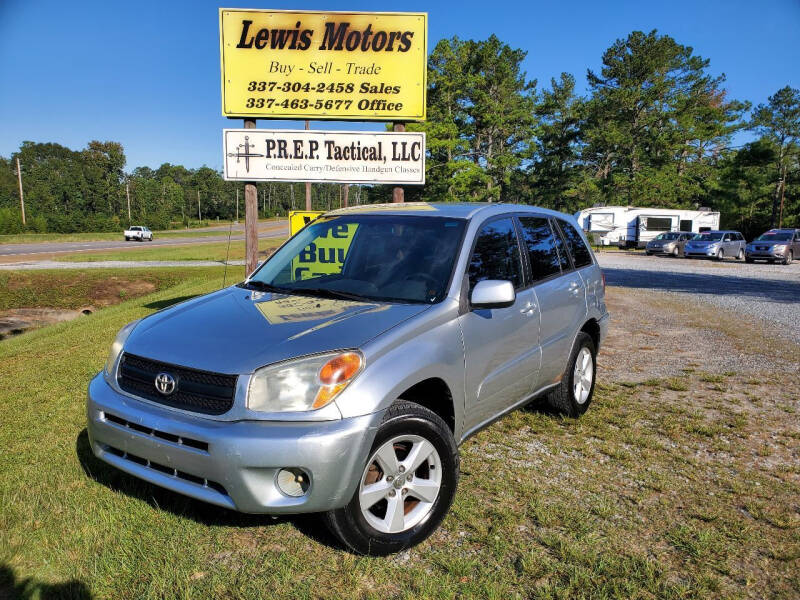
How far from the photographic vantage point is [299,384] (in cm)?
257

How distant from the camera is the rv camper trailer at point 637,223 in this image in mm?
42562

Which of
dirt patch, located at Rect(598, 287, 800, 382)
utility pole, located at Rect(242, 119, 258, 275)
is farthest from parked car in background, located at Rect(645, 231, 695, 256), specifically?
utility pole, located at Rect(242, 119, 258, 275)

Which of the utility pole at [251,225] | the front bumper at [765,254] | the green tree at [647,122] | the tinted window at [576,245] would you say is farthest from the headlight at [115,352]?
the green tree at [647,122]

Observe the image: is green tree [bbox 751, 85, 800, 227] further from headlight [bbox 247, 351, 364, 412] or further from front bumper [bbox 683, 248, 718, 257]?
headlight [bbox 247, 351, 364, 412]

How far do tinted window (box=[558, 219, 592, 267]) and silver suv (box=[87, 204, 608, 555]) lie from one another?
0.97m

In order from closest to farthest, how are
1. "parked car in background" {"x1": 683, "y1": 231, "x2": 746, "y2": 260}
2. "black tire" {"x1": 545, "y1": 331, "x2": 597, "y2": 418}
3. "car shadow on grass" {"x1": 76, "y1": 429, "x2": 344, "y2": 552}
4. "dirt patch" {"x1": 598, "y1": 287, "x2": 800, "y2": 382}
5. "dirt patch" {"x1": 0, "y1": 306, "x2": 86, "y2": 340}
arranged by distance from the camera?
"car shadow on grass" {"x1": 76, "y1": 429, "x2": 344, "y2": 552} < "black tire" {"x1": 545, "y1": 331, "x2": 597, "y2": 418} < "dirt patch" {"x1": 598, "y1": 287, "x2": 800, "y2": 382} < "dirt patch" {"x1": 0, "y1": 306, "x2": 86, "y2": 340} < "parked car in background" {"x1": 683, "y1": 231, "x2": 746, "y2": 260}

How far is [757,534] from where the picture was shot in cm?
308

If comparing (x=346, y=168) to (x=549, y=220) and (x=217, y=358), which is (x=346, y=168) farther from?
(x=217, y=358)

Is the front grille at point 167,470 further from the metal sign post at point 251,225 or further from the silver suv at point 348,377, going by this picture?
→ the metal sign post at point 251,225

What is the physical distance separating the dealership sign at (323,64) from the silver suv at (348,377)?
15.2 ft

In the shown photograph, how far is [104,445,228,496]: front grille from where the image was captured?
2.56 meters

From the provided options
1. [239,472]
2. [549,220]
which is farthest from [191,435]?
[549,220]

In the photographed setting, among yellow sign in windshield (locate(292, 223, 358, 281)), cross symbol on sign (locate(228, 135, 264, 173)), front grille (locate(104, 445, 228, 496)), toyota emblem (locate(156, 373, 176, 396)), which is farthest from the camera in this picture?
cross symbol on sign (locate(228, 135, 264, 173))

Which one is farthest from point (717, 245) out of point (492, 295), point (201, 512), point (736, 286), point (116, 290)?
point (201, 512)
